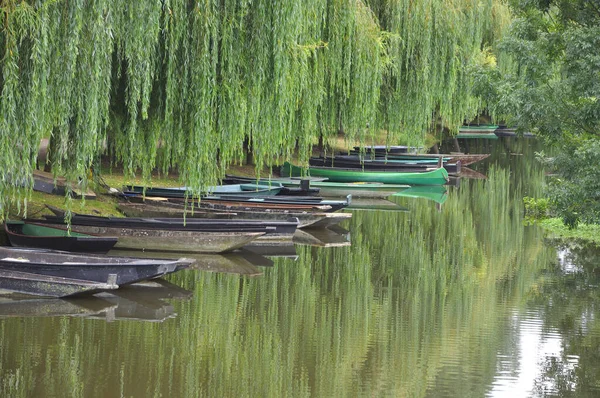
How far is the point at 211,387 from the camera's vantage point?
10.3 m

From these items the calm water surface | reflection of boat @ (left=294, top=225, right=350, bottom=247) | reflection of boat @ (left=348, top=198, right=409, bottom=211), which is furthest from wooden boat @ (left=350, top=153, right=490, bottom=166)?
the calm water surface

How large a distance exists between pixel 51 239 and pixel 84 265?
2617 mm

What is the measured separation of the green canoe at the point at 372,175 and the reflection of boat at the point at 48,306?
1822cm

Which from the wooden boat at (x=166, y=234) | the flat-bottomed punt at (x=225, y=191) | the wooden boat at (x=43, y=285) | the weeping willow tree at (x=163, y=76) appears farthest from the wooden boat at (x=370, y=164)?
the wooden boat at (x=43, y=285)

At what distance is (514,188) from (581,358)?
72.5 feet

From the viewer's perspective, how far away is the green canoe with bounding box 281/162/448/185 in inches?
1256

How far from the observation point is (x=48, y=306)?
516 inches

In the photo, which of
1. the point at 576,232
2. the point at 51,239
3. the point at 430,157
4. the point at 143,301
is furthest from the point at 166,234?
the point at 430,157

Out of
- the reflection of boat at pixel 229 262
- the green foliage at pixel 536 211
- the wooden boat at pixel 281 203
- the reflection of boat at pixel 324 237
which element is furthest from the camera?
the green foliage at pixel 536 211

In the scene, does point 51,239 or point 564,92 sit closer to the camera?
point 51,239

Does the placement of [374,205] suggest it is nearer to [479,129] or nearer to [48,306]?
[48,306]

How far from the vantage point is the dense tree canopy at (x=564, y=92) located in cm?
1603

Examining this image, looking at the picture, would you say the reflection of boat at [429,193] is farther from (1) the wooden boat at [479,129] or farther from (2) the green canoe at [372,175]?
(1) the wooden boat at [479,129]

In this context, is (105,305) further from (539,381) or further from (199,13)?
(539,381)
